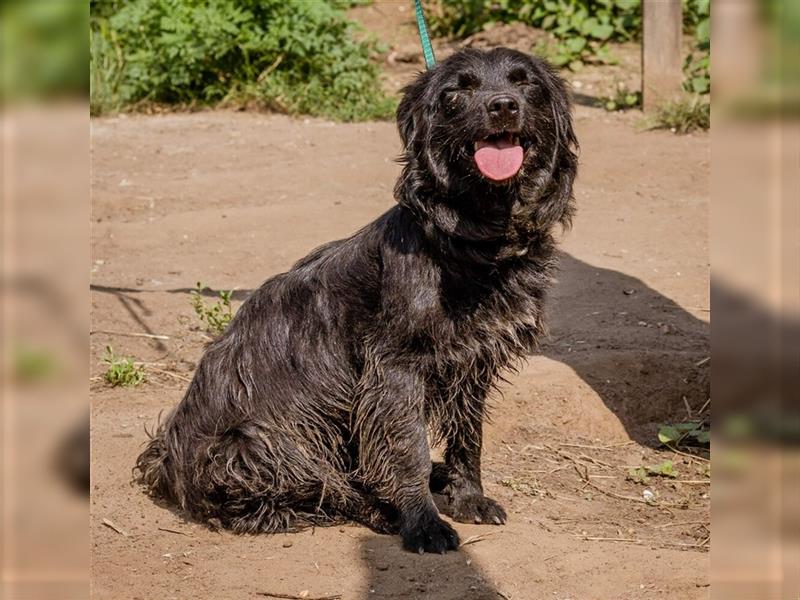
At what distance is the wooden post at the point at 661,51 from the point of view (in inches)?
401

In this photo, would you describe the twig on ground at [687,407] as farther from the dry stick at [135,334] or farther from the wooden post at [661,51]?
the wooden post at [661,51]

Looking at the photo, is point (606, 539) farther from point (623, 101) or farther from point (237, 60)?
point (237, 60)

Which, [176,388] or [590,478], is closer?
[590,478]

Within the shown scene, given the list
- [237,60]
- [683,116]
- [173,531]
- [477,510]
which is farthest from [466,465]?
[237,60]

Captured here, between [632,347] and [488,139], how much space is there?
2.50 metres

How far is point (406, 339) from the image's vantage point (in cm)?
415

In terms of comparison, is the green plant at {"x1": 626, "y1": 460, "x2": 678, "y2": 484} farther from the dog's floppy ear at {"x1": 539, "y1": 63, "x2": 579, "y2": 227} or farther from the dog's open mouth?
the dog's open mouth

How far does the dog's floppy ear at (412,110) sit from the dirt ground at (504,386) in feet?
5.13

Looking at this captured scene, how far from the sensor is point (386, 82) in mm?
12211

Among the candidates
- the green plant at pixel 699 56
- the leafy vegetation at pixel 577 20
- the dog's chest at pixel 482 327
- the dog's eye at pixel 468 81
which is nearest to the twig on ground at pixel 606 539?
the dog's chest at pixel 482 327

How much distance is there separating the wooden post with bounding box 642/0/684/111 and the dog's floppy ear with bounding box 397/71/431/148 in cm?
663
